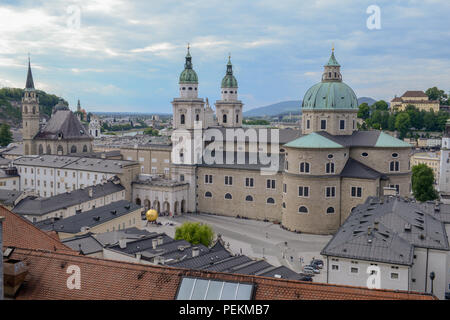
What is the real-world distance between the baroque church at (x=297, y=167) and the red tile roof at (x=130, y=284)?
38755 mm

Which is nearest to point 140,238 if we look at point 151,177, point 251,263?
point 251,263

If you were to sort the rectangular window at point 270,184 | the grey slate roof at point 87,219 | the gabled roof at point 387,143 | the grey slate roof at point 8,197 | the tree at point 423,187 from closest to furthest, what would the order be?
the grey slate roof at point 87,219 → the grey slate roof at point 8,197 → the gabled roof at point 387,143 → the rectangular window at point 270,184 → the tree at point 423,187

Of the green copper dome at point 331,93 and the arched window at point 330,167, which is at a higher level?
the green copper dome at point 331,93

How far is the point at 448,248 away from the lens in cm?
2872

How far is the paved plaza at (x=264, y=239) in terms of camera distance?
43309 millimetres

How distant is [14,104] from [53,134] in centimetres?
10515

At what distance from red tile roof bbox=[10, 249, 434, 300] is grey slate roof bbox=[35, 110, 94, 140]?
71446 millimetres

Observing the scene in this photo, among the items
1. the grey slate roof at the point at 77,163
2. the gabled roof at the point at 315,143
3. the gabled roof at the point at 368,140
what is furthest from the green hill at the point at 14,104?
the gabled roof at the point at 368,140

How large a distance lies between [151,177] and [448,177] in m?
46.7

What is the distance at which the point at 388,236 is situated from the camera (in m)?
29.5

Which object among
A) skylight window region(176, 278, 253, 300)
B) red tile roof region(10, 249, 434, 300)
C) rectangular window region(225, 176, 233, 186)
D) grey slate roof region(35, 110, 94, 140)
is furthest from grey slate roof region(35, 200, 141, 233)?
grey slate roof region(35, 110, 94, 140)

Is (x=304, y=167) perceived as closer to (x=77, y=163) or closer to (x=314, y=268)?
(x=314, y=268)

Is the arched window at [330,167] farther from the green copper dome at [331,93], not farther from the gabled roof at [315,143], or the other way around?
the green copper dome at [331,93]
